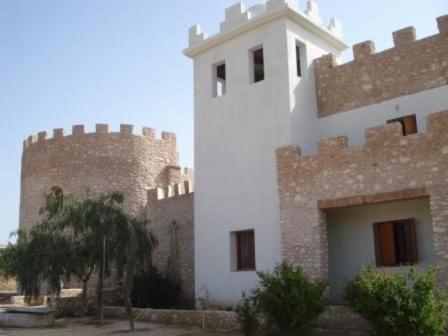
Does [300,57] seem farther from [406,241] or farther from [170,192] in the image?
[170,192]

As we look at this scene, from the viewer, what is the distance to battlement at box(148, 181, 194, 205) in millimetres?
20688

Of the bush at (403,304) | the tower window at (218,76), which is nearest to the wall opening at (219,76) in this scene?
the tower window at (218,76)

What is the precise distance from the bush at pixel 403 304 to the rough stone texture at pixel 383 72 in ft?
18.2

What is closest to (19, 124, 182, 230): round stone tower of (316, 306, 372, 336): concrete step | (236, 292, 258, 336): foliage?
(236, 292, 258, 336): foliage

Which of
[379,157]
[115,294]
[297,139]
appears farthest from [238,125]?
[115,294]

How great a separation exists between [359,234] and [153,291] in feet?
25.1

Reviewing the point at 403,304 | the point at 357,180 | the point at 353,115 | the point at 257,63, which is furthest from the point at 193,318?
the point at 257,63

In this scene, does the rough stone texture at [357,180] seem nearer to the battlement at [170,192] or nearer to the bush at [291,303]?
the bush at [291,303]

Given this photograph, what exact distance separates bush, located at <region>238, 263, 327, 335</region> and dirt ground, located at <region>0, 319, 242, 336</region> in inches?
61.3

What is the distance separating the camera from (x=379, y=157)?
11.9 m

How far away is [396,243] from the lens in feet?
41.6

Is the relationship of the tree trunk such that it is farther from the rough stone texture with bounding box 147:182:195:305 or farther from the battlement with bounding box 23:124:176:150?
the battlement with bounding box 23:124:176:150

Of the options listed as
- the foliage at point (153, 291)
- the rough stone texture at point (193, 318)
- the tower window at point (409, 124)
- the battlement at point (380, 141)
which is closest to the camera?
the battlement at point (380, 141)

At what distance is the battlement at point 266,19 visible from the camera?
1482 cm
